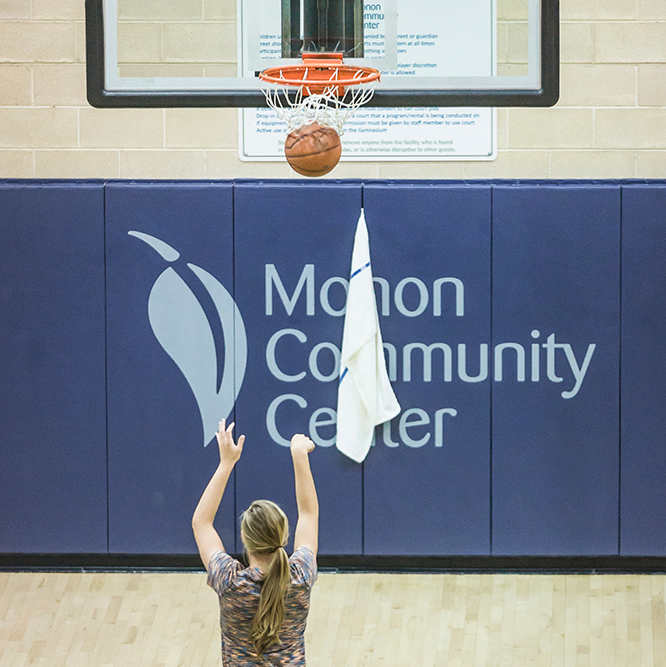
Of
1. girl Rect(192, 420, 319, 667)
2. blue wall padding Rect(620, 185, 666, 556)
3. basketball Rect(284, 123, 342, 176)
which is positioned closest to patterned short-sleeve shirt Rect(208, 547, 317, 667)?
girl Rect(192, 420, 319, 667)

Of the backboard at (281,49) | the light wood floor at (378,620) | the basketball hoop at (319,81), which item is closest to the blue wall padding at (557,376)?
the light wood floor at (378,620)

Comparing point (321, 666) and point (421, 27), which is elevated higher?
point (421, 27)

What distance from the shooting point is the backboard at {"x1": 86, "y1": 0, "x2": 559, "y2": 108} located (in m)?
3.19

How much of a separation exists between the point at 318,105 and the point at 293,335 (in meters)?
1.73

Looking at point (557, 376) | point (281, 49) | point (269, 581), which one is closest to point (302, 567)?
point (269, 581)

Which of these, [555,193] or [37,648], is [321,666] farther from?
[555,193]

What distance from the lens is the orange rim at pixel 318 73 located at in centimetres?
305

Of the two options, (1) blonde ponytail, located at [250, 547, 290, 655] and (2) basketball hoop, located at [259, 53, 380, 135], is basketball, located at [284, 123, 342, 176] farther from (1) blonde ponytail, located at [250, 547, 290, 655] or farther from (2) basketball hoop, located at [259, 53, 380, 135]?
(1) blonde ponytail, located at [250, 547, 290, 655]

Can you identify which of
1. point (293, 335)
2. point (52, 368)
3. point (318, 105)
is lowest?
point (52, 368)

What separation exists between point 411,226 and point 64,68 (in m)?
2.14

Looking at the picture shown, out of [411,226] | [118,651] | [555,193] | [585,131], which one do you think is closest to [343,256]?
[411,226]

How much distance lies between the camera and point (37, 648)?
4.01 metres

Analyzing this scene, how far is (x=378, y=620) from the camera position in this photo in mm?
4289

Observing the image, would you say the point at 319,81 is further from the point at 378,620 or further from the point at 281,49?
the point at 378,620
